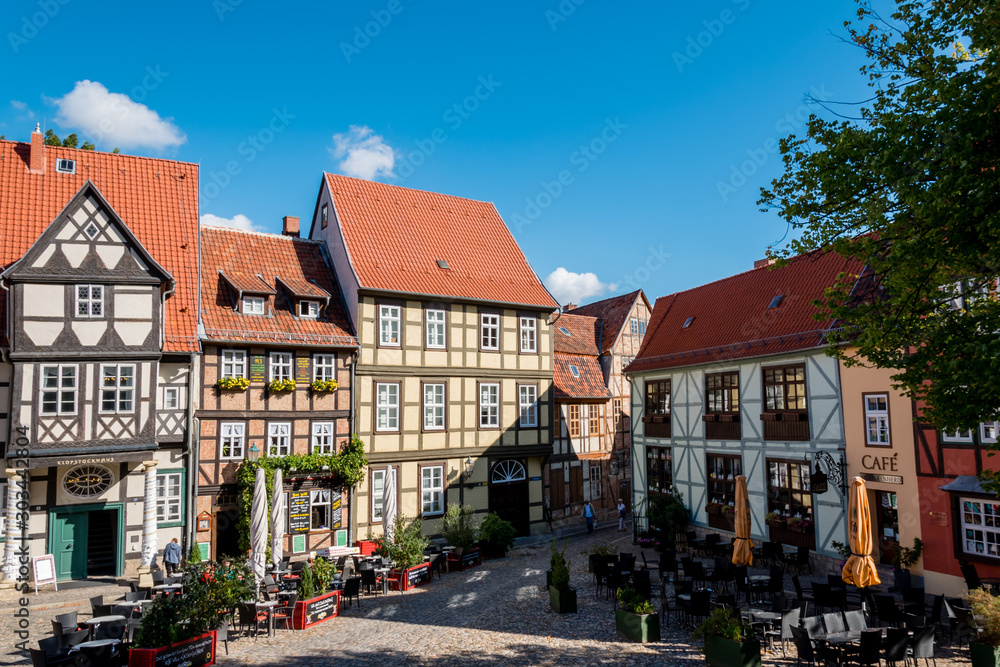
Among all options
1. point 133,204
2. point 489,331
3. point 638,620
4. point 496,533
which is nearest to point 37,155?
point 133,204

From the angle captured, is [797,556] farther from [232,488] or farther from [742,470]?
[232,488]

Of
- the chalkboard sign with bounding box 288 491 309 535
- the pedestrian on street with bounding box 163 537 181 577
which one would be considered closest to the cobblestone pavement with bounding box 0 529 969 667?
the pedestrian on street with bounding box 163 537 181 577

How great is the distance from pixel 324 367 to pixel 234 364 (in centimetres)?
276

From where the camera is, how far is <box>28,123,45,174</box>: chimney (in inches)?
803

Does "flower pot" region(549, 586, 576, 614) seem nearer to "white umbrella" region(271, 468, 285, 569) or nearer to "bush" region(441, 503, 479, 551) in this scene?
"bush" region(441, 503, 479, 551)

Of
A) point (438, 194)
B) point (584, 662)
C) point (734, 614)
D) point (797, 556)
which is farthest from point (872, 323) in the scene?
point (438, 194)

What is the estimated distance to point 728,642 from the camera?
33.8 feet

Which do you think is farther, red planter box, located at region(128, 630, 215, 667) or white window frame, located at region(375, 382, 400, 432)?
white window frame, located at region(375, 382, 400, 432)

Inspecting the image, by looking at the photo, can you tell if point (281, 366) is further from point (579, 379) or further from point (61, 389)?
point (579, 379)

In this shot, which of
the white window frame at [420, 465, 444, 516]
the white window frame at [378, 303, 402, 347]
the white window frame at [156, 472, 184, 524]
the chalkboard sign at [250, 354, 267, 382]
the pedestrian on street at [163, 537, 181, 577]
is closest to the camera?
the pedestrian on street at [163, 537, 181, 577]

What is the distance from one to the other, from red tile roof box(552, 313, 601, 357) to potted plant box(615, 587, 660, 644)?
1924 cm

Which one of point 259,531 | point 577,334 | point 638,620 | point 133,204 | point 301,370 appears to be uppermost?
point 133,204

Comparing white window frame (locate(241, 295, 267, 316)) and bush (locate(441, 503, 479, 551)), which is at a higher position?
white window frame (locate(241, 295, 267, 316))

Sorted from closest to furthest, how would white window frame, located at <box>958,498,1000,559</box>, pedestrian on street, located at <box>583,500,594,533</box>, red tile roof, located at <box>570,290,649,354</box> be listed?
white window frame, located at <box>958,498,1000,559</box>
pedestrian on street, located at <box>583,500,594,533</box>
red tile roof, located at <box>570,290,649,354</box>
